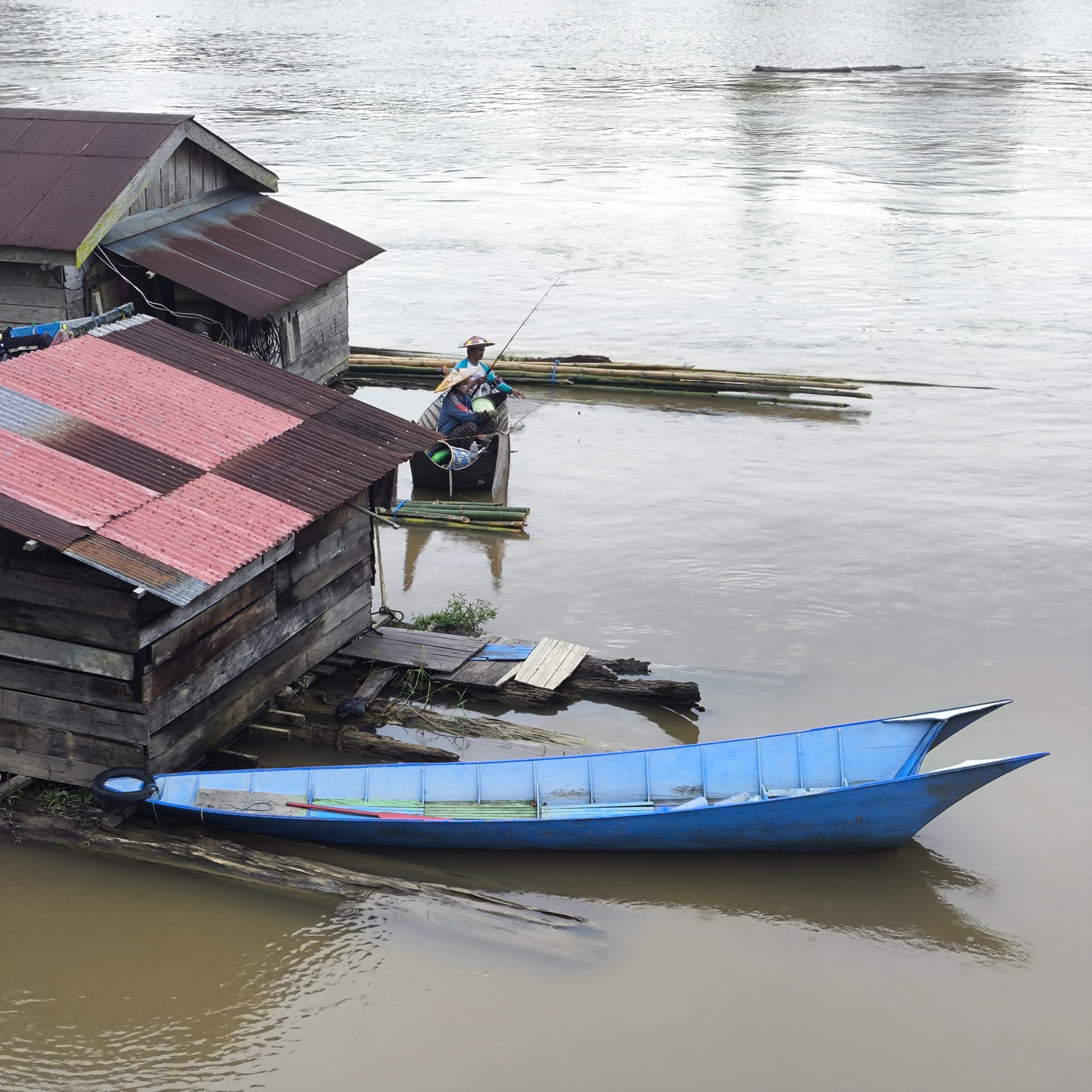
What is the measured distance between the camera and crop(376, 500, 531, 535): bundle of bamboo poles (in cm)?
1436

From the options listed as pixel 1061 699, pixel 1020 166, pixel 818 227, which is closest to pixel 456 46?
pixel 1020 166

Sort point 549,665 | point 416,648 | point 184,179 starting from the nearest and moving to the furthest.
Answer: point 549,665, point 416,648, point 184,179

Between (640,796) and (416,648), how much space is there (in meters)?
2.76

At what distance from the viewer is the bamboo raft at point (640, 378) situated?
732 inches

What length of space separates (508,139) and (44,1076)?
35.7m

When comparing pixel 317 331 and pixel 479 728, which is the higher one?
pixel 317 331

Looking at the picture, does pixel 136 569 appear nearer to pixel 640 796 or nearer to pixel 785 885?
pixel 640 796

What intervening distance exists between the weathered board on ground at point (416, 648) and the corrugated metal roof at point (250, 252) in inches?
173

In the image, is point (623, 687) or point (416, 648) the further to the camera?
point (416, 648)

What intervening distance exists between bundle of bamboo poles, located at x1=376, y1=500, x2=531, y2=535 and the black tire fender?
20.1 feet

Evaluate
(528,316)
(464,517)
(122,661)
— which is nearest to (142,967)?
(122,661)

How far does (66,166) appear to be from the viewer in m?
13.5

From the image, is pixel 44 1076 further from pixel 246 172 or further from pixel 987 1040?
pixel 246 172

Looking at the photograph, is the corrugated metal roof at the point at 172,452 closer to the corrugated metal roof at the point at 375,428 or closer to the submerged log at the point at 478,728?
the corrugated metal roof at the point at 375,428
